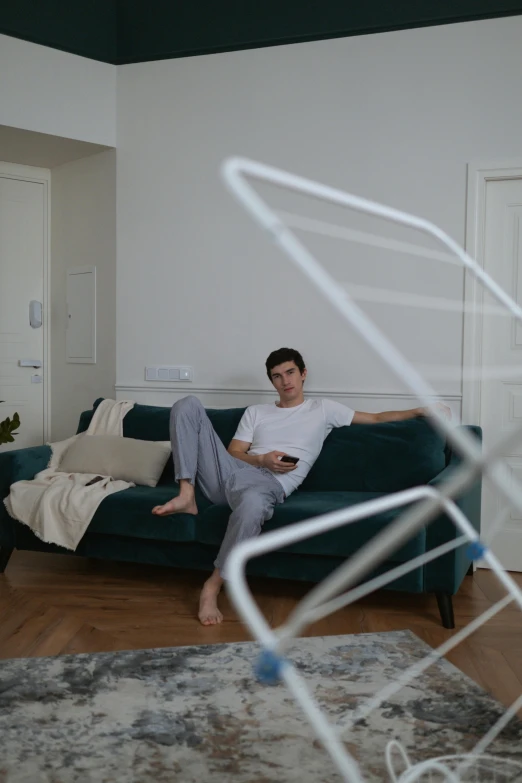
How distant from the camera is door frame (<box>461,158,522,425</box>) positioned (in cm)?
391

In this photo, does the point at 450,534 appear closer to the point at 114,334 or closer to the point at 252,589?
the point at 252,589

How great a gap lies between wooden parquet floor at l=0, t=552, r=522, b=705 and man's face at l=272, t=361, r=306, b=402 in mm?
875

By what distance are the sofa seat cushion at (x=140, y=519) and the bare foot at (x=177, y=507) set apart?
3 cm

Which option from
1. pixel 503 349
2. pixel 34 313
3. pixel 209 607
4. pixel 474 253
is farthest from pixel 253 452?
pixel 34 313

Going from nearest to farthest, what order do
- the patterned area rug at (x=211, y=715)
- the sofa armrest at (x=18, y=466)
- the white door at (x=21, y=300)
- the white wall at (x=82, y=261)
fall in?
1. the patterned area rug at (x=211, y=715)
2. the sofa armrest at (x=18, y=466)
3. the white wall at (x=82, y=261)
4. the white door at (x=21, y=300)

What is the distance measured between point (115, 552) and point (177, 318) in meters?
1.52

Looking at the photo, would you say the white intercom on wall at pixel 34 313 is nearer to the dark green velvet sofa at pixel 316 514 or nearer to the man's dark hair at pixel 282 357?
the dark green velvet sofa at pixel 316 514

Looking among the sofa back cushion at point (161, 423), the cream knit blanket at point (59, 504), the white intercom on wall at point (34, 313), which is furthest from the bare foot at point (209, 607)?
the white intercom on wall at point (34, 313)

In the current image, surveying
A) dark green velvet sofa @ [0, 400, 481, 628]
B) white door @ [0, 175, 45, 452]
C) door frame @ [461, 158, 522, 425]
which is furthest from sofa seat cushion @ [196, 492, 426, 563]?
white door @ [0, 175, 45, 452]

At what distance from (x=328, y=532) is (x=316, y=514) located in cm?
10

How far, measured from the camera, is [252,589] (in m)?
3.57

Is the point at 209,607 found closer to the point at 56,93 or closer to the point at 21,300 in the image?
the point at 21,300

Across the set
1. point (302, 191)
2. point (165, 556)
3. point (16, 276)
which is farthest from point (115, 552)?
point (302, 191)

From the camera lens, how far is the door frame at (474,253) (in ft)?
12.8
